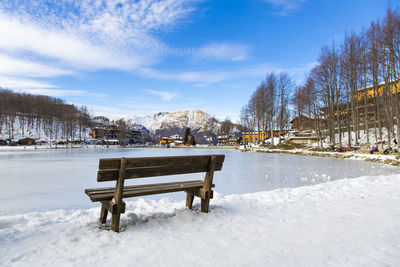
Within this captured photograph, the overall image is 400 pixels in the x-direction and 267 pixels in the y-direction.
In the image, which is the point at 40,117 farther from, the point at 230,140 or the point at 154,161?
the point at 154,161

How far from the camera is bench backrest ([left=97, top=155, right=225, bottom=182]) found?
10.2 ft

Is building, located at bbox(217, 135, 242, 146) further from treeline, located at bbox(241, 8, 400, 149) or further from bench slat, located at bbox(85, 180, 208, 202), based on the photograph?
bench slat, located at bbox(85, 180, 208, 202)

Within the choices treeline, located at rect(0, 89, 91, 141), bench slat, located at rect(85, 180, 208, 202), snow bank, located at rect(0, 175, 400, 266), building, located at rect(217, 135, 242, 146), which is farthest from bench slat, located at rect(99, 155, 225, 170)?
treeline, located at rect(0, 89, 91, 141)

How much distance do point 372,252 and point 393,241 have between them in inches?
22.9

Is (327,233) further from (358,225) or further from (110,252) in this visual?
(110,252)

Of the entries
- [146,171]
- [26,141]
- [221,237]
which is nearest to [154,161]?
[146,171]

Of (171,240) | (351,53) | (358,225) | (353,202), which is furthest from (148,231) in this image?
Result: (351,53)

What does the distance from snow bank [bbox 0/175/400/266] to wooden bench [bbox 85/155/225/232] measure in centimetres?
32

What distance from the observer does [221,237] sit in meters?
3.07

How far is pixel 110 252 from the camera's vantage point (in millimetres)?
2582

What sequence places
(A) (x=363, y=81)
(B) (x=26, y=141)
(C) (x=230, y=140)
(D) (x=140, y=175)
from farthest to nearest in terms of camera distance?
(C) (x=230, y=140) → (B) (x=26, y=141) → (A) (x=363, y=81) → (D) (x=140, y=175)

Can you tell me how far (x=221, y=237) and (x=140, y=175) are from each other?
1.44 metres

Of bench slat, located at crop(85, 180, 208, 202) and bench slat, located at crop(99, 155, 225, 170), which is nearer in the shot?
bench slat, located at crop(99, 155, 225, 170)

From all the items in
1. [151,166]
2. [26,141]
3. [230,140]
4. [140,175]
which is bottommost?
[230,140]
